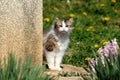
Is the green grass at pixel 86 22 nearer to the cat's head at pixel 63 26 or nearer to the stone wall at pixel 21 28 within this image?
the cat's head at pixel 63 26

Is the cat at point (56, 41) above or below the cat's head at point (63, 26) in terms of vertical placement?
below

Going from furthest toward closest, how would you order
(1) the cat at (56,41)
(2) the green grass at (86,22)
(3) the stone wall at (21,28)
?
1. (2) the green grass at (86,22)
2. (1) the cat at (56,41)
3. (3) the stone wall at (21,28)

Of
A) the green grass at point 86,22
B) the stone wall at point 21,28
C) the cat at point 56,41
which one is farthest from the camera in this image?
the green grass at point 86,22

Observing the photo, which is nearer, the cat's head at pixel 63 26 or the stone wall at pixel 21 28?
the stone wall at pixel 21 28

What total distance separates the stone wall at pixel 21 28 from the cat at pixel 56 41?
98 centimetres

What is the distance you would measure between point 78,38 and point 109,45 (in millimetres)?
4598

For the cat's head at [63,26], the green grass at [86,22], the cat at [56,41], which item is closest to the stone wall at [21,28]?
the cat at [56,41]

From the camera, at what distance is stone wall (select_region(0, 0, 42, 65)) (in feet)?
23.9

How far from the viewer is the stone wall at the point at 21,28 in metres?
7.29

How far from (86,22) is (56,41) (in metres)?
4.68

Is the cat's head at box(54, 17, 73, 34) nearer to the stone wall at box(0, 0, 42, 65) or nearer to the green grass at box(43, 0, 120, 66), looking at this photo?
the green grass at box(43, 0, 120, 66)

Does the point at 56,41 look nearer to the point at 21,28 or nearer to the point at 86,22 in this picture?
the point at 21,28

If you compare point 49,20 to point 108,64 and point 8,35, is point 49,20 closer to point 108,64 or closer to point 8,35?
point 8,35

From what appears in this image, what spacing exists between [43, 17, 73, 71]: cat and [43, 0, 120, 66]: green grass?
82 centimetres
